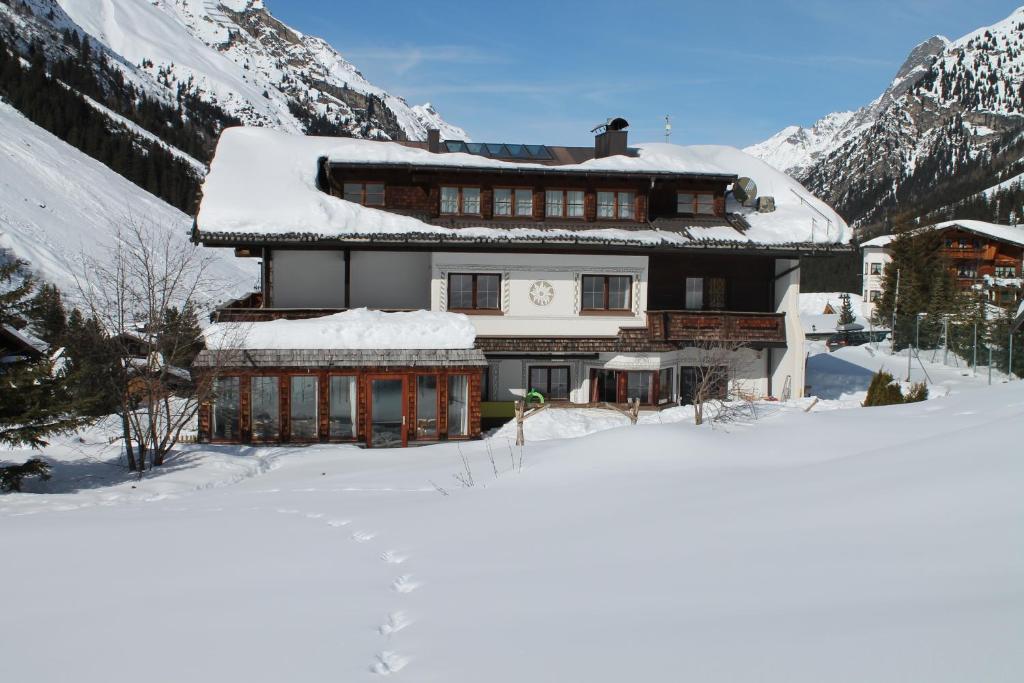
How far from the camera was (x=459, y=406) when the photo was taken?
19328mm

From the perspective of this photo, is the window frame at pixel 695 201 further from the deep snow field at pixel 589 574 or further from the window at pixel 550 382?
the deep snow field at pixel 589 574

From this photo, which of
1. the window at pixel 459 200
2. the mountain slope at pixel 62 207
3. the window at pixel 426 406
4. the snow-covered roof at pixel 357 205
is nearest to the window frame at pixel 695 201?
the snow-covered roof at pixel 357 205

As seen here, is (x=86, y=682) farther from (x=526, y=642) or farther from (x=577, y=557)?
(x=577, y=557)

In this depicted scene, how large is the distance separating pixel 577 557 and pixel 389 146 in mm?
20066

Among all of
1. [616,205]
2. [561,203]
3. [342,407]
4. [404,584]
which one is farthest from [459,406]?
[404,584]

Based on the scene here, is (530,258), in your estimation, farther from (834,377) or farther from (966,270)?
(966,270)

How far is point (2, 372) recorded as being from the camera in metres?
13.6

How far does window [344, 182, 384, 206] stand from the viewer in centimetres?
2312

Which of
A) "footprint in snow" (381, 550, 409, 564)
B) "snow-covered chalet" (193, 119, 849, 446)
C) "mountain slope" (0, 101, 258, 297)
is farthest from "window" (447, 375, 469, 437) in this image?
"mountain slope" (0, 101, 258, 297)

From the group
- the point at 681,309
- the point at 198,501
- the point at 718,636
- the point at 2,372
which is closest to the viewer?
the point at 718,636

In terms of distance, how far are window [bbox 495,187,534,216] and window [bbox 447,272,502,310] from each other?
92.9 inches

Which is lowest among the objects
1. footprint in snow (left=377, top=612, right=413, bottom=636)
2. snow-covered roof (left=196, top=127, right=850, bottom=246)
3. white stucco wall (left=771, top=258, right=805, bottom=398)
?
footprint in snow (left=377, top=612, right=413, bottom=636)

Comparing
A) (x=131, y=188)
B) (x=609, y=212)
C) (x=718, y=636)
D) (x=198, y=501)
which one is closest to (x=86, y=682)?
(x=718, y=636)

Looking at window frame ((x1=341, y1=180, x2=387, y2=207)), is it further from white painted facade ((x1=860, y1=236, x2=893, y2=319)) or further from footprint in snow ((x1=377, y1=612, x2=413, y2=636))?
white painted facade ((x1=860, y1=236, x2=893, y2=319))
